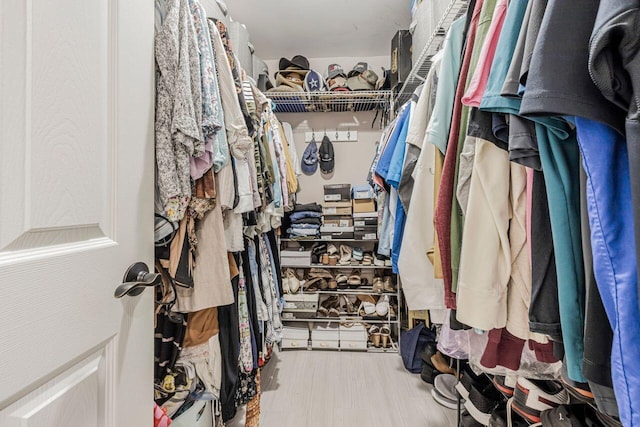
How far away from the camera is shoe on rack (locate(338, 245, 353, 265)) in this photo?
250 cm

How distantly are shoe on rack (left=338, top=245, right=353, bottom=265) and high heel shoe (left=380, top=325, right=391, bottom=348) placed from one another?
585 millimetres

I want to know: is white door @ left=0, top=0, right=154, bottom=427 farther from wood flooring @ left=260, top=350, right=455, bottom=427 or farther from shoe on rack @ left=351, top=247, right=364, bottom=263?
shoe on rack @ left=351, top=247, right=364, bottom=263

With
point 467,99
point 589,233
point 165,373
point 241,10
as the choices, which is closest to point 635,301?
point 589,233

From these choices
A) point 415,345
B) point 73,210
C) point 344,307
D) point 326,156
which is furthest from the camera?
point 326,156

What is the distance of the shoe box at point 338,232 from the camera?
98.0 inches

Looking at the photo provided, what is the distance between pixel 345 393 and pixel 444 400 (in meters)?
0.56

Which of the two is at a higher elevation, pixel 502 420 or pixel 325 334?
pixel 502 420

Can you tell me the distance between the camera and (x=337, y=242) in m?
2.73

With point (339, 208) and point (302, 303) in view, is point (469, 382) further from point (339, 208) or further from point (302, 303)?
point (339, 208)

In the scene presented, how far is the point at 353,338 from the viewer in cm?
238

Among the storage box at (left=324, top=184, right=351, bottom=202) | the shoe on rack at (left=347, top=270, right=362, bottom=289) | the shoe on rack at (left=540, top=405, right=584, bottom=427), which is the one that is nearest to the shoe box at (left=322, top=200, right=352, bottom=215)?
the storage box at (left=324, top=184, right=351, bottom=202)

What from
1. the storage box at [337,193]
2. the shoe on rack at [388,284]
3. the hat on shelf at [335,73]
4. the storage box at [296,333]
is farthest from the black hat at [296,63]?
the storage box at [296,333]

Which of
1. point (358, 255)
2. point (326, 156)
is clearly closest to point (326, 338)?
point (358, 255)

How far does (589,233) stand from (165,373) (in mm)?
1205
